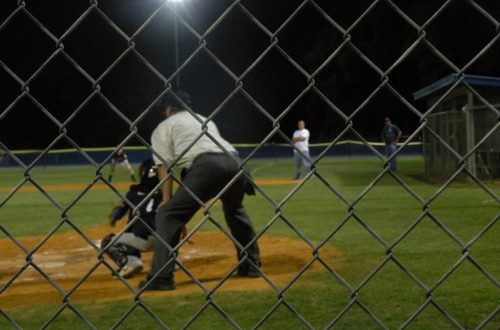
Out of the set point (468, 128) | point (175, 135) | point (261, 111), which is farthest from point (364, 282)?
point (468, 128)

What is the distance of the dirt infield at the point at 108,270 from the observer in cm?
596

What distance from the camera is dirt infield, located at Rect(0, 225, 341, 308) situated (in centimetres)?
596

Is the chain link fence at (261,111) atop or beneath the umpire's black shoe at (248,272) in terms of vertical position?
atop

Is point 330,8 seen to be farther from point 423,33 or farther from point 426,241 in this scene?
point 423,33

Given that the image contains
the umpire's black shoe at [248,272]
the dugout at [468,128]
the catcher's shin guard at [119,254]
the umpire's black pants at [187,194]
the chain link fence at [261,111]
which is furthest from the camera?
the dugout at [468,128]

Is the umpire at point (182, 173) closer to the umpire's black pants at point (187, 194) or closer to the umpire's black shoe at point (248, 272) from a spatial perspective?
the umpire's black pants at point (187, 194)

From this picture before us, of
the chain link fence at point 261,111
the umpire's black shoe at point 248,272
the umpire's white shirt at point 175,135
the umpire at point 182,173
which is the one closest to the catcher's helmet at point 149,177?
the umpire at point 182,173

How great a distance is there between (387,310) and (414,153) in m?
36.5

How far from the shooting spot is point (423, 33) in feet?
7.77

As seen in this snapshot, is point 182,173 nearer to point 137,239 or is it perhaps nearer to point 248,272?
point 137,239

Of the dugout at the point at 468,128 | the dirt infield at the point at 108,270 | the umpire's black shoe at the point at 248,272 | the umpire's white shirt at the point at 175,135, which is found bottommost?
the dirt infield at the point at 108,270

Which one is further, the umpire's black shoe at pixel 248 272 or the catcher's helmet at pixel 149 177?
the catcher's helmet at pixel 149 177

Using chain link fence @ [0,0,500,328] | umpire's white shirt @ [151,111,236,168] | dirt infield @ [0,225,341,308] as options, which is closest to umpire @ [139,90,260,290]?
umpire's white shirt @ [151,111,236,168]

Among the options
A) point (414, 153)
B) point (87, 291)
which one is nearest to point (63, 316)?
point (87, 291)
